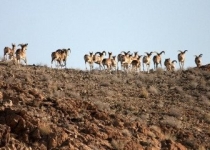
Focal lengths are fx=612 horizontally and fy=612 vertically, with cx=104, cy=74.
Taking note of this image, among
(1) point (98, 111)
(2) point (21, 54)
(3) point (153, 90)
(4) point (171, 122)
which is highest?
(2) point (21, 54)

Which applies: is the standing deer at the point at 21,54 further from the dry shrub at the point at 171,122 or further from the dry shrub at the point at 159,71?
the dry shrub at the point at 171,122

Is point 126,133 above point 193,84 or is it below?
below

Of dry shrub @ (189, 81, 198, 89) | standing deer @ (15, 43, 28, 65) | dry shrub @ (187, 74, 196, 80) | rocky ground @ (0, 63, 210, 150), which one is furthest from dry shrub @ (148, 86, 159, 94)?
standing deer @ (15, 43, 28, 65)

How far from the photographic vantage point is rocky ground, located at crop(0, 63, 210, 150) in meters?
25.9

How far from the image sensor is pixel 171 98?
128 ft

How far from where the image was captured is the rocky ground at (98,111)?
25.9 meters

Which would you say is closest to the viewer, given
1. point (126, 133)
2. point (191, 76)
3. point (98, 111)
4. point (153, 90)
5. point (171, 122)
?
point (126, 133)

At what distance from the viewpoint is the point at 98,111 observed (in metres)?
30.1

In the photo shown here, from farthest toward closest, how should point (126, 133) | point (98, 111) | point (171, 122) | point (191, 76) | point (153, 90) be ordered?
point (191, 76) → point (153, 90) → point (171, 122) → point (98, 111) → point (126, 133)

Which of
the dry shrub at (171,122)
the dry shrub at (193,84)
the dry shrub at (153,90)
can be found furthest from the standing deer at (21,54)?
→ the dry shrub at (171,122)

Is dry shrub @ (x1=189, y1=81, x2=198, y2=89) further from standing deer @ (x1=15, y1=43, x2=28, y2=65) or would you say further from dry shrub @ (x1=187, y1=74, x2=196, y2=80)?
standing deer @ (x1=15, y1=43, x2=28, y2=65)

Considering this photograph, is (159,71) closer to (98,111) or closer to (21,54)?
(21,54)

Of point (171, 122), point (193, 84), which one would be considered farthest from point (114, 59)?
point (171, 122)

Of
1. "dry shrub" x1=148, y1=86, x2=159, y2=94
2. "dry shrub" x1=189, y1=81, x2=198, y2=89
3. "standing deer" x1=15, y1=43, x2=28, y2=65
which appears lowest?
"dry shrub" x1=148, y1=86, x2=159, y2=94
